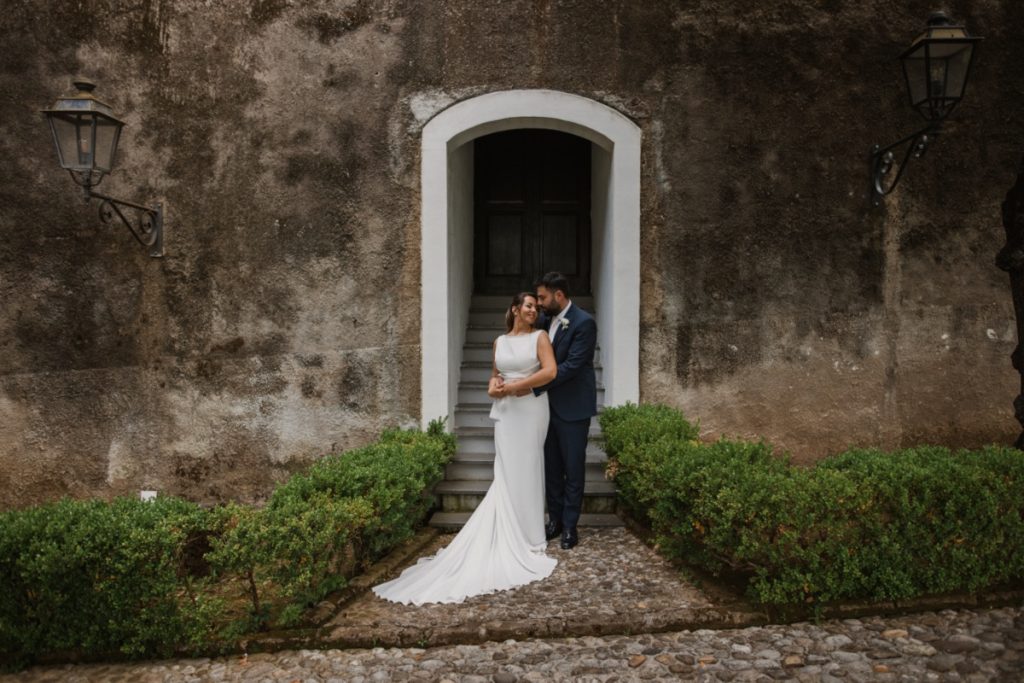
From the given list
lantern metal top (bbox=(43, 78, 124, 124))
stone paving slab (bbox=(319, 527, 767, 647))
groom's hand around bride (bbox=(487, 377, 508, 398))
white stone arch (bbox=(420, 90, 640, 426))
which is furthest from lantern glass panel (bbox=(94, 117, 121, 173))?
stone paving slab (bbox=(319, 527, 767, 647))

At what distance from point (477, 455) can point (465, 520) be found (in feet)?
2.61

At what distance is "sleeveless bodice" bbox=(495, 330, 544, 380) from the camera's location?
581 cm

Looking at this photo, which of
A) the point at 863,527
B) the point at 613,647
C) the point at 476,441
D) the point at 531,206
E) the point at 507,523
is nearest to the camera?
the point at 613,647

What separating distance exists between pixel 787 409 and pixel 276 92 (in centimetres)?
566

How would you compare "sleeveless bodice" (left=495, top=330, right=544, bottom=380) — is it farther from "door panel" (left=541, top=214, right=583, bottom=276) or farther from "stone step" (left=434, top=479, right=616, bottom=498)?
"door panel" (left=541, top=214, right=583, bottom=276)

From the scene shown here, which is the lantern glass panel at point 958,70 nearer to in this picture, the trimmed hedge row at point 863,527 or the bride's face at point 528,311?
the trimmed hedge row at point 863,527

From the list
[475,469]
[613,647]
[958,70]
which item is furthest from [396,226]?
[958,70]

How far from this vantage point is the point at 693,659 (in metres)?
4.01

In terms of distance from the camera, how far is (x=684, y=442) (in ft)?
18.9

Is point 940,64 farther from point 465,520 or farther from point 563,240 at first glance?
point 465,520

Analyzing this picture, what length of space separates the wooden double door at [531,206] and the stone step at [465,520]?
3.44 metres

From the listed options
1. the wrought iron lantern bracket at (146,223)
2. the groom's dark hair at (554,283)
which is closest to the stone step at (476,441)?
the groom's dark hair at (554,283)

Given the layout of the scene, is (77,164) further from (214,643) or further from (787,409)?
(787,409)

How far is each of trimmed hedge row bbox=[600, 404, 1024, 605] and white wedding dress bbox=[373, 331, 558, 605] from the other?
130 centimetres
